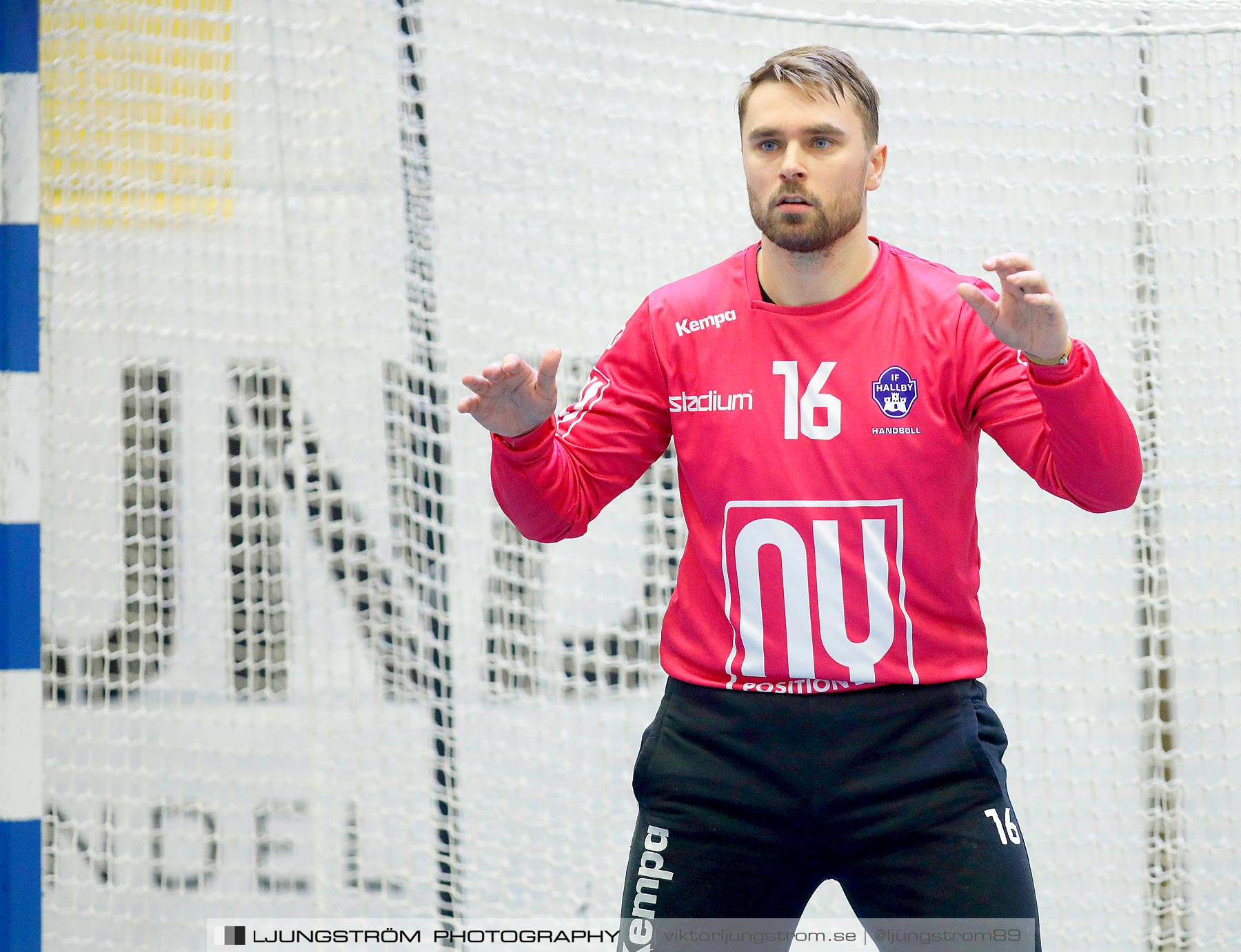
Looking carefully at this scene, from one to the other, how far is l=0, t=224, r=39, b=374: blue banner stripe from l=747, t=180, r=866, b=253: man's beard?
1307 mm

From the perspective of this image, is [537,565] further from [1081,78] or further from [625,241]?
[1081,78]

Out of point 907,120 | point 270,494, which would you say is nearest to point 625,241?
point 907,120

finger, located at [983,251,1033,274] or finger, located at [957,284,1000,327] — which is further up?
finger, located at [983,251,1033,274]

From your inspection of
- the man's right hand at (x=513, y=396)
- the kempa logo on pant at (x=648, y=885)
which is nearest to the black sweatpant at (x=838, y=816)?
the kempa logo on pant at (x=648, y=885)

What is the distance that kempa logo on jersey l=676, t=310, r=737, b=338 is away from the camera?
1631mm

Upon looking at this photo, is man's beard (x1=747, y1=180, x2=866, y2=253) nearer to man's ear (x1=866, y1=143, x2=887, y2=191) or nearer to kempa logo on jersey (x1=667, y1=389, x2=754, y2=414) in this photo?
man's ear (x1=866, y1=143, x2=887, y2=191)

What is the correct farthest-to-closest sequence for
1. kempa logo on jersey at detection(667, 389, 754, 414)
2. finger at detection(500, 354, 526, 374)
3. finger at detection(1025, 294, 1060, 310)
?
kempa logo on jersey at detection(667, 389, 754, 414) < finger at detection(500, 354, 526, 374) < finger at detection(1025, 294, 1060, 310)

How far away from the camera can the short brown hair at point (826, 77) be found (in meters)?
1.53

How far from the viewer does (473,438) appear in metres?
2.79

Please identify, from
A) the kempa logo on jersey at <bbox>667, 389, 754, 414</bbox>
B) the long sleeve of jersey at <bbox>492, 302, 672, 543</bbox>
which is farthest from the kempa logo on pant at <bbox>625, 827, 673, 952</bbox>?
the kempa logo on jersey at <bbox>667, 389, 754, 414</bbox>

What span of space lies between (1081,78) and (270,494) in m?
2.19

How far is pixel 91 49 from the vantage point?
2.41 m

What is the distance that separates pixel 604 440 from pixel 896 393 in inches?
16.4

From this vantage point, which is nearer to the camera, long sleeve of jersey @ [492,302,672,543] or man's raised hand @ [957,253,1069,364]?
man's raised hand @ [957,253,1069,364]
